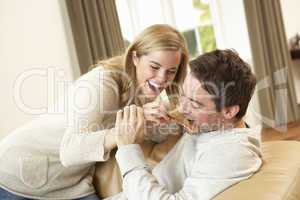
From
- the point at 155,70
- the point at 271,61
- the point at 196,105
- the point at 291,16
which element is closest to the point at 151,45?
the point at 155,70

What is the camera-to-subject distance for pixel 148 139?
65.0 inches

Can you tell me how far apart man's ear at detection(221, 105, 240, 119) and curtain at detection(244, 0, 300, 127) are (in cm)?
305

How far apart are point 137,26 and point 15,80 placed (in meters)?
1.44

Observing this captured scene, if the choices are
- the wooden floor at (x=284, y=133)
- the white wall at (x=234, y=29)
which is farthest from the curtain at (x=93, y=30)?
the wooden floor at (x=284, y=133)

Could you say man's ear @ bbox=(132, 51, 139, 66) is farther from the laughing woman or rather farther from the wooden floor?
the wooden floor

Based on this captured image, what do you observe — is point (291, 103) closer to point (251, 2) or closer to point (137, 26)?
point (251, 2)

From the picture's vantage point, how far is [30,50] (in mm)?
3180

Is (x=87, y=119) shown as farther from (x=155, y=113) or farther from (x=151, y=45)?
(x=151, y=45)

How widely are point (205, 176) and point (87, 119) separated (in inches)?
20.7

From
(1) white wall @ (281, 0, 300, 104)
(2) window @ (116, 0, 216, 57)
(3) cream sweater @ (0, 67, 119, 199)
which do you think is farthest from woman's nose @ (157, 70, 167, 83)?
(1) white wall @ (281, 0, 300, 104)

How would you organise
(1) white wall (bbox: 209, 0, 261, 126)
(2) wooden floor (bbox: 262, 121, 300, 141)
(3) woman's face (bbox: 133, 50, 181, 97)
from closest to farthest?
(3) woman's face (bbox: 133, 50, 181, 97) → (2) wooden floor (bbox: 262, 121, 300, 141) → (1) white wall (bbox: 209, 0, 261, 126)

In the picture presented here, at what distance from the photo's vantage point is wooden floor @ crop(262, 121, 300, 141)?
12.7 feet

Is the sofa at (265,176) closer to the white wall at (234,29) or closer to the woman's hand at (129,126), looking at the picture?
the woman's hand at (129,126)

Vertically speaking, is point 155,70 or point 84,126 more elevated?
point 155,70
